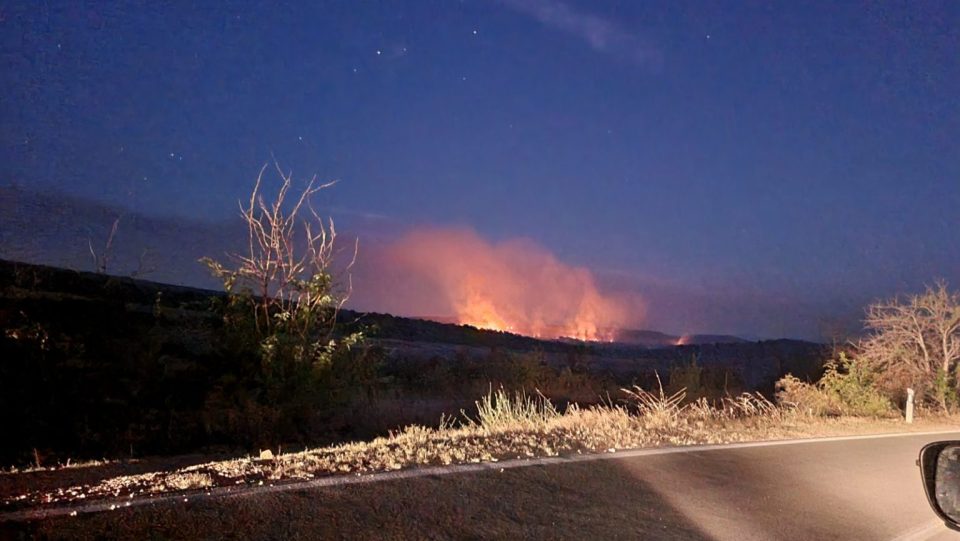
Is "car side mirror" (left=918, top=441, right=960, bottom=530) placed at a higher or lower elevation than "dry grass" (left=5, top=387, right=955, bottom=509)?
higher

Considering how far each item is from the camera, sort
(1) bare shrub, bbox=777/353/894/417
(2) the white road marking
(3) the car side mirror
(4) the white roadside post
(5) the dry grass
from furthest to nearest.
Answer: (1) bare shrub, bbox=777/353/894/417 < (4) the white roadside post < (5) the dry grass < (2) the white road marking < (3) the car side mirror

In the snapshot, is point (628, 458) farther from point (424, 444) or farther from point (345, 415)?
point (345, 415)

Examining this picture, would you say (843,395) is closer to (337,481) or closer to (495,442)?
(495,442)

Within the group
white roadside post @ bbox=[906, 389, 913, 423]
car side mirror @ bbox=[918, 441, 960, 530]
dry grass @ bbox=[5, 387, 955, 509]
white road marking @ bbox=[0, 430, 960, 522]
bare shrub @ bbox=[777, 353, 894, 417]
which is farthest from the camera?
bare shrub @ bbox=[777, 353, 894, 417]

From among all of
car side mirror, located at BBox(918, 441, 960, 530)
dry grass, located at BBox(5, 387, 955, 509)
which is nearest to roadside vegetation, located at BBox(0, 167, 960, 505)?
dry grass, located at BBox(5, 387, 955, 509)

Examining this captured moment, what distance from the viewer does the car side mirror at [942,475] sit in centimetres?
468

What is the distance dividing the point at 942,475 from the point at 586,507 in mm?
3796

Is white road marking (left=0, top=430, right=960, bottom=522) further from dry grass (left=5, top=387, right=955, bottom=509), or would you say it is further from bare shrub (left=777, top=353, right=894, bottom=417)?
bare shrub (left=777, top=353, right=894, bottom=417)

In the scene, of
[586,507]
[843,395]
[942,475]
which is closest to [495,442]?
[586,507]

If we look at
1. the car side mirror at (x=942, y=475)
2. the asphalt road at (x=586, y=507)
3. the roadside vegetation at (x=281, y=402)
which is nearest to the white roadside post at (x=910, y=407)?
the roadside vegetation at (x=281, y=402)

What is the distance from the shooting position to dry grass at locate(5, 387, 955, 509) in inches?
309

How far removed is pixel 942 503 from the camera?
477 centimetres

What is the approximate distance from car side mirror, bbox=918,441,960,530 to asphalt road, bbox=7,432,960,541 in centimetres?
301

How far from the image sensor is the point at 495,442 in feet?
35.0
